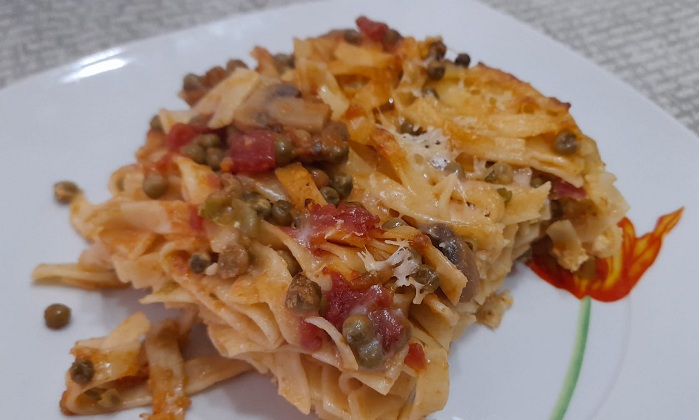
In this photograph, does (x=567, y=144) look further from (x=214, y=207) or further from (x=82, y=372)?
(x=82, y=372)

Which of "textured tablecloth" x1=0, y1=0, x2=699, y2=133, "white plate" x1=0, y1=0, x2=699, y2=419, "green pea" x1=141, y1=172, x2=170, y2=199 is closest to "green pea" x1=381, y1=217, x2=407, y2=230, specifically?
"white plate" x1=0, y1=0, x2=699, y2=419

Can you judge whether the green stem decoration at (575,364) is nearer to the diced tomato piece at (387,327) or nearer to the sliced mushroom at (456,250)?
the sliced mushroom at (456,250)

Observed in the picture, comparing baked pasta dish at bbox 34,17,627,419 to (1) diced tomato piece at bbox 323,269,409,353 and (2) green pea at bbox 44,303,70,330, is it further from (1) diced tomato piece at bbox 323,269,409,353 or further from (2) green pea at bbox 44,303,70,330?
(2) green pea at bbox 44,303,70,330

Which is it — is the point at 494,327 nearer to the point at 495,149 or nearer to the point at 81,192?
the point at 495,149

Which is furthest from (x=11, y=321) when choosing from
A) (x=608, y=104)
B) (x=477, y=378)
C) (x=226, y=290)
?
(x=608, y=104)

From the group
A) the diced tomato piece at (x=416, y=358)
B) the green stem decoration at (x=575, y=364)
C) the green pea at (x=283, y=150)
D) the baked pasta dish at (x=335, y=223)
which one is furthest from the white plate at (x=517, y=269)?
the green pea at (x=283, y=150)

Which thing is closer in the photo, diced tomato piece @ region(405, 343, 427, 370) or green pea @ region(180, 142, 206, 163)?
diced tomato piece @ region(405, 343, 427, 370)
